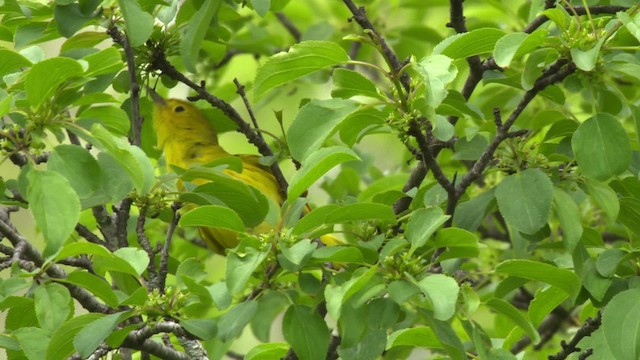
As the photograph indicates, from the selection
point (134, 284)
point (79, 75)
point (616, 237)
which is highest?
point (79, 75)

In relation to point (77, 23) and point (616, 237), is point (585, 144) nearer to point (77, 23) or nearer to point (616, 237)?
point (77, 23)

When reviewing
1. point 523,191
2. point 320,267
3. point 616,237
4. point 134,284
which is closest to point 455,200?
point 523,191

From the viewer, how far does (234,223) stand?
2.31 m

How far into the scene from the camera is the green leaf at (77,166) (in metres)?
2.25

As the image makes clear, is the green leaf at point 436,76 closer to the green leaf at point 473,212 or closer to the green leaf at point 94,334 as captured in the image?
the green leaf at point 473,212

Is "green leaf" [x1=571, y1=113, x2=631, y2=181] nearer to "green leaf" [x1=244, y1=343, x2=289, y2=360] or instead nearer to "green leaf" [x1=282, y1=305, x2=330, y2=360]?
"green leaf" [x1=282, y1=305, x2=330, y2=360]

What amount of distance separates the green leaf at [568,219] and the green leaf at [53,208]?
1063mm

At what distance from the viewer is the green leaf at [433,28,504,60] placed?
2277 millimetres

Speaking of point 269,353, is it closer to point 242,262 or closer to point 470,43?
point 242,262

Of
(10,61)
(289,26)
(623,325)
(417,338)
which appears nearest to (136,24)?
(10,61)

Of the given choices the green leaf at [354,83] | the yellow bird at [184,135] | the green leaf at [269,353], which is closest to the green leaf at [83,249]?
the green leaf at [269,353]

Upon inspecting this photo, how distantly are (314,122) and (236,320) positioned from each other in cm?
45

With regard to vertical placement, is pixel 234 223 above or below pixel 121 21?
below

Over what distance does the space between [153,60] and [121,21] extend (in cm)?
18
